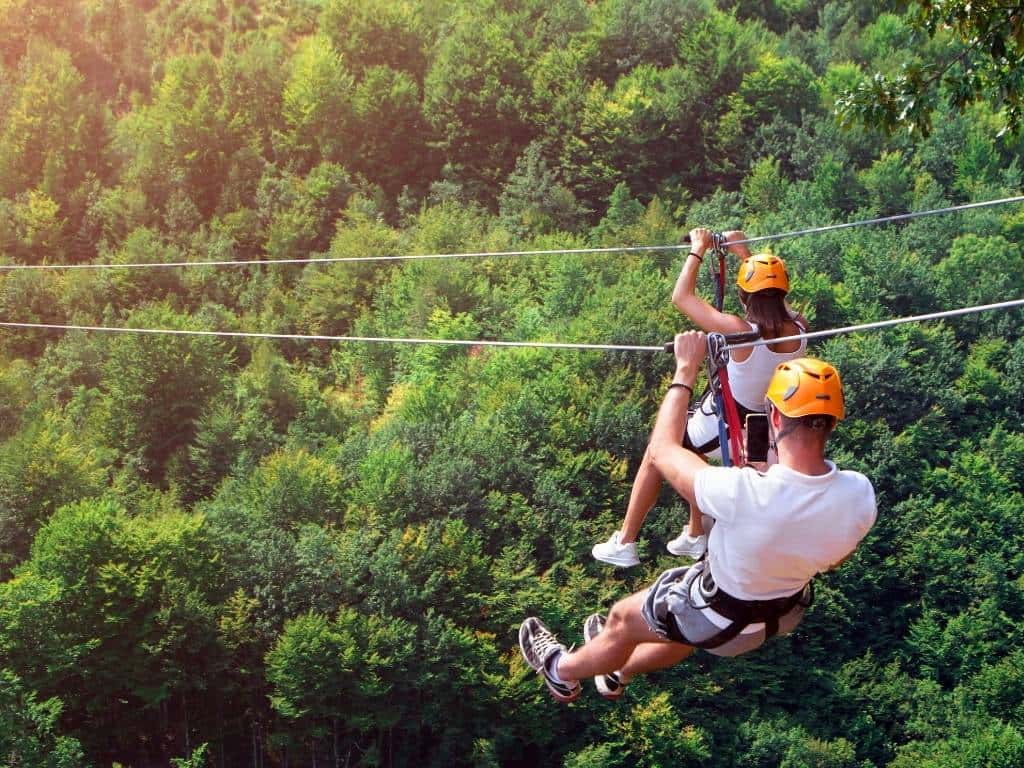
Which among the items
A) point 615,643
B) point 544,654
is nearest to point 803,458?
point 615,643

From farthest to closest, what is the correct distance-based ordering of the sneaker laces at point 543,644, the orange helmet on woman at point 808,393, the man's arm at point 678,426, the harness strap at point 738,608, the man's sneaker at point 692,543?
the sneaker laces at point 543,644 < the man's sneaker at point 692,543 < the harness strap at point 738,608 < the man's arm at point 678,426 < the orange helmet on woman at point 808,393

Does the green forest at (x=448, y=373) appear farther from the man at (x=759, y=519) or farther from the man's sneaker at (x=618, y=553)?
the man at (x=759, y=519)

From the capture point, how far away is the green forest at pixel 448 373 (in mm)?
27391

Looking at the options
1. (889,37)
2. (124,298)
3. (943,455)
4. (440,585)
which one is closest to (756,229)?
(943,455)

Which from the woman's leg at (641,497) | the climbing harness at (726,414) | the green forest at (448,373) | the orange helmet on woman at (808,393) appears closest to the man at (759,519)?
the orange helmet on woman at (808,393)

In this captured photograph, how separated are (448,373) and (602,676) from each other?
29.9m

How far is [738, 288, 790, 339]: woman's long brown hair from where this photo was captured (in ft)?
Answer: 18.1

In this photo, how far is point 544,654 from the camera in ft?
20.4

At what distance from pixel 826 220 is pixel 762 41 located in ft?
34.9

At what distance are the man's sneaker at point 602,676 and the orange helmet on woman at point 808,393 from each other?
197 centimetres

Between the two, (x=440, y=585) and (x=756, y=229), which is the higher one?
(x=756, y=229)

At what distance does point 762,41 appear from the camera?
157ft

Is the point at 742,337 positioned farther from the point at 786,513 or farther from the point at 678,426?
the point at 786,513

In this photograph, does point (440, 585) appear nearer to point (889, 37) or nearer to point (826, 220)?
point (826, 220)
